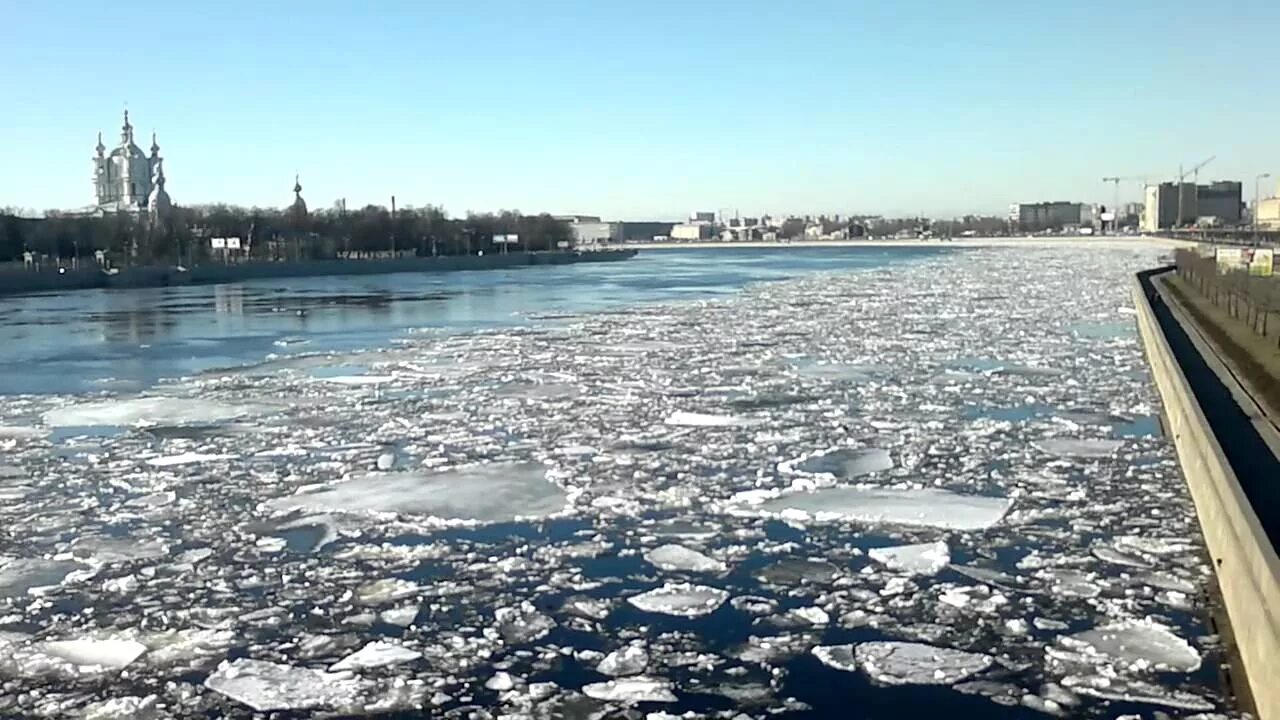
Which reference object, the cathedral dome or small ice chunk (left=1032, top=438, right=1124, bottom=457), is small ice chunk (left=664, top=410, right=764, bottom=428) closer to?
small ice chunk (left=1032, top=438, right=1124, bottom=457)

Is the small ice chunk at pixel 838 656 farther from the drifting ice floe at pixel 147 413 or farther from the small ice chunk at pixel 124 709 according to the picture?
the drifting ice floe at pixel 147 413

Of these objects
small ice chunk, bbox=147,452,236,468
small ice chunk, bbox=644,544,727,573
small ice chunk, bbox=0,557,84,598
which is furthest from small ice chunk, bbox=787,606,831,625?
small ice chunk, bbox=147,452,236,468

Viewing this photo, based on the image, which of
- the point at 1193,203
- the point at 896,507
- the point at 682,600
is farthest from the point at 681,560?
the point at 1193,203

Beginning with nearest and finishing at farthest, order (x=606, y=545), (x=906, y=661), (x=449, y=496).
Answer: (x=906, y=661), (x=606, y=545), (x=449, y=496)

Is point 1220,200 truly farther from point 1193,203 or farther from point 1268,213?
point 1268,213

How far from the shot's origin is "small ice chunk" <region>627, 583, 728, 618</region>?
6.65m

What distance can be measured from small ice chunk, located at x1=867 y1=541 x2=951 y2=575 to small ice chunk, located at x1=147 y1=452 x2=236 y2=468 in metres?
6.46

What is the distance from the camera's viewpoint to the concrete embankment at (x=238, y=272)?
56188mm

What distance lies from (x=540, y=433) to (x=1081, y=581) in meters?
6.36

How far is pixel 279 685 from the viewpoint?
5.59 m

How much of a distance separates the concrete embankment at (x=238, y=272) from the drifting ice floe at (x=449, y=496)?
5020 centimetres

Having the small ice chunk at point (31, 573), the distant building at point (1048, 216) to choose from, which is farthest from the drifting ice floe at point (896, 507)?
the distant building at point (1048, 216)

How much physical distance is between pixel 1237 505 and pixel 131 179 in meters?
110

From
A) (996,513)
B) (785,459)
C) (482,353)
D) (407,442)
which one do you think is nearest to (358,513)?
(407,442)
